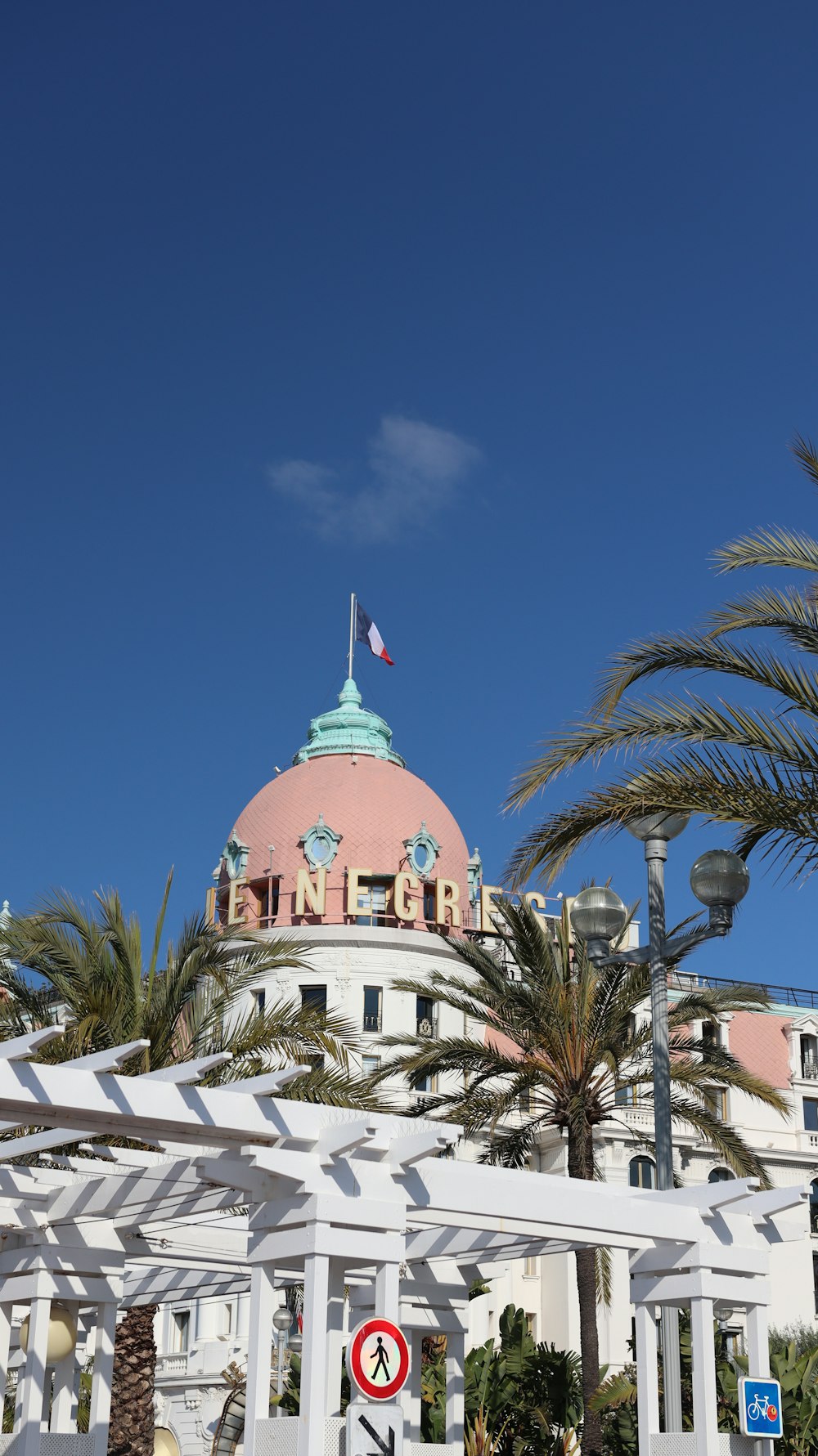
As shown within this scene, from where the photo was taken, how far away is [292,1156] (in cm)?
1070

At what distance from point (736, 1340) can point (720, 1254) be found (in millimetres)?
28595

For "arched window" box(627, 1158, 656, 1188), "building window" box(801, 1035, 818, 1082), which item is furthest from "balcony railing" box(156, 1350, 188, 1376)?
"building window" box(801, 1035, 818, 1082)

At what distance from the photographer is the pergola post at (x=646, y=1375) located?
1247cm

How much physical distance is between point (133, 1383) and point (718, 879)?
13183mm

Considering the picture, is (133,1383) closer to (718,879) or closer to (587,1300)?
(587,1300)

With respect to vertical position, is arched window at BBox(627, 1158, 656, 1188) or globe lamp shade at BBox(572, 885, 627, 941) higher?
arched window at BBox(627, 1158, 656, 1188)

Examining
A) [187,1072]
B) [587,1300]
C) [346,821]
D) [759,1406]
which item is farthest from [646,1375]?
[346,821]

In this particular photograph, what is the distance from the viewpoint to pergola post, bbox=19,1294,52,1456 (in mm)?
12398

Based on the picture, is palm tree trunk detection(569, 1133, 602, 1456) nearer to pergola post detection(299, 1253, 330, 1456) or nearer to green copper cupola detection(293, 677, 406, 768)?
pergola post detection(299, 1253, 330, 1456)

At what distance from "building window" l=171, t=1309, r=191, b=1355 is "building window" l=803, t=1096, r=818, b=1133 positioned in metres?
20.6

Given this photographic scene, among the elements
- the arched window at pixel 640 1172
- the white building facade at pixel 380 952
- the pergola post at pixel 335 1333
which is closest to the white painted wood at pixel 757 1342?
the pergola post at pixel 335 1333

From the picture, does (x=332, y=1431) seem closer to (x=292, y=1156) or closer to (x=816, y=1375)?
(x=292, y=1156)

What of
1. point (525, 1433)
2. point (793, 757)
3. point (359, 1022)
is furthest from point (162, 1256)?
point (359, 1022)

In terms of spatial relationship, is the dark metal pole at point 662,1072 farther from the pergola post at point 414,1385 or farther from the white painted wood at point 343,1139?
the white painted wood at point 343,1139
